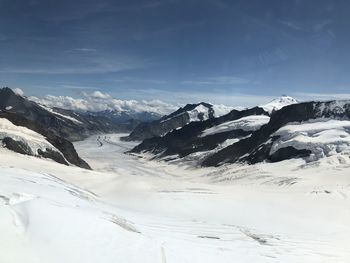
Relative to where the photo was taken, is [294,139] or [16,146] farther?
[294,139]

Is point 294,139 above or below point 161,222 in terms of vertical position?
above

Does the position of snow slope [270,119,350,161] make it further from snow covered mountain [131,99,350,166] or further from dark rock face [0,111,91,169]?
dark rock face [0,111,91,169]

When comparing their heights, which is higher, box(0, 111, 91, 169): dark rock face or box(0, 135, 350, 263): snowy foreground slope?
box(0, 111, 91, 169): dark rock face

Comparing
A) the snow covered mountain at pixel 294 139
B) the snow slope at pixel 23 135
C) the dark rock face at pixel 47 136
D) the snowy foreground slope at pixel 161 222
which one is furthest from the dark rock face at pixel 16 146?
the snow covered mountain at pixel 294 139

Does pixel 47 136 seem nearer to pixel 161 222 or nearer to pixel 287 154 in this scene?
pixel 287 154

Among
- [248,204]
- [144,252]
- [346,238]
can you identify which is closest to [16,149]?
[248,204]

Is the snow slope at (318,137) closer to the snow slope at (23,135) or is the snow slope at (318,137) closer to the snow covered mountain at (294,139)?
the snow covered mountain at (294,139)

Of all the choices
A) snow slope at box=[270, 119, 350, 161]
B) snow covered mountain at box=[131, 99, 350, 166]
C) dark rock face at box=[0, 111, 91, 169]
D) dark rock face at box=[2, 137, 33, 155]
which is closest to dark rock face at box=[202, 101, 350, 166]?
snow covered mountain at box=[131, 99, 350, 166]

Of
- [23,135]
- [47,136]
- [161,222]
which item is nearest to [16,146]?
[23,135]
